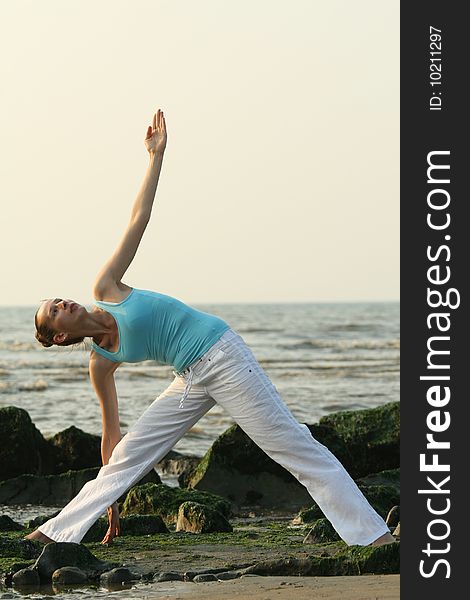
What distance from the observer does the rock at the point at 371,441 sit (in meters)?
12.0

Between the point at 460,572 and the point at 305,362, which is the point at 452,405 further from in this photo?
the point at 305,362

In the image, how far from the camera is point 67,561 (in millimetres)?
6625

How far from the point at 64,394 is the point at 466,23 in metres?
17.7

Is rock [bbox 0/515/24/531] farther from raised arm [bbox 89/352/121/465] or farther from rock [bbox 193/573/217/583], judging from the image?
rock [bbox 193/573/217/583]

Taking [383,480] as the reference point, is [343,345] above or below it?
above

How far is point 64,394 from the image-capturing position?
2322cm

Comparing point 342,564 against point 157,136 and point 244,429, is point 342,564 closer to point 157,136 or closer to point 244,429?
point 244,429

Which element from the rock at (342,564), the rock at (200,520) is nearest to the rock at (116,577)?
Answer: the rock at (342,564)

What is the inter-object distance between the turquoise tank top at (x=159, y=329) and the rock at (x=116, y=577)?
3.73 ft

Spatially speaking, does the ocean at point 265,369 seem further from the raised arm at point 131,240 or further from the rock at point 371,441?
the rock at point 371,441

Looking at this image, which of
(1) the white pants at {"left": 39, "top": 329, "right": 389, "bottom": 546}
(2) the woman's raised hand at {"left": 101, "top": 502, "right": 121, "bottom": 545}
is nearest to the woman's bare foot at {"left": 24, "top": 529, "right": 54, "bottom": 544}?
(1) the white pants at {"left": 39, "top": 329, "right": 389, "bottom": 546}

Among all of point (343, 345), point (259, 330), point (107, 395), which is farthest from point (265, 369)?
point (107, 395)

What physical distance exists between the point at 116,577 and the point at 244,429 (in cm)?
112

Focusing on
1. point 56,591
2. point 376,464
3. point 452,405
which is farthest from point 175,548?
point 376,464
